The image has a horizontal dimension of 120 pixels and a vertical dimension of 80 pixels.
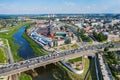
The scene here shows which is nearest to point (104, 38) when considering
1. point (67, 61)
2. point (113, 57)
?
point (113, 57)

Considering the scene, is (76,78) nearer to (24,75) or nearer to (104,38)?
(24,75)

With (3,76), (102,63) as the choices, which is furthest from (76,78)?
(3,76)

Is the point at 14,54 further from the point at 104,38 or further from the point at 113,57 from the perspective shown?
the point at 104,38

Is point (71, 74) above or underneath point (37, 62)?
underneath

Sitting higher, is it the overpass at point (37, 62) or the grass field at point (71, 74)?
the overpass at point (37, 62)

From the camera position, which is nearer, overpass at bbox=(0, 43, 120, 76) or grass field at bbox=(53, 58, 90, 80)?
grass field at bbox=(53, 58, 90, 80)

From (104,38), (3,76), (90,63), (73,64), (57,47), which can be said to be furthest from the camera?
(104,38)

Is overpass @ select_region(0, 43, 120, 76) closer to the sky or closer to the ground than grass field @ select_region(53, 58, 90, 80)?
closer to the sky

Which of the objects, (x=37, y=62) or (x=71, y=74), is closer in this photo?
(x=71, y=74)

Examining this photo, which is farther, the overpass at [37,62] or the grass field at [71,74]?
the overpass at [37,62]

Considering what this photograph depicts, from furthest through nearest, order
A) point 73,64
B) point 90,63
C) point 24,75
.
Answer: point 90,63 → point 73,64 → point 24,75

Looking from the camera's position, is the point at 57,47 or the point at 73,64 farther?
the point at 57,47
